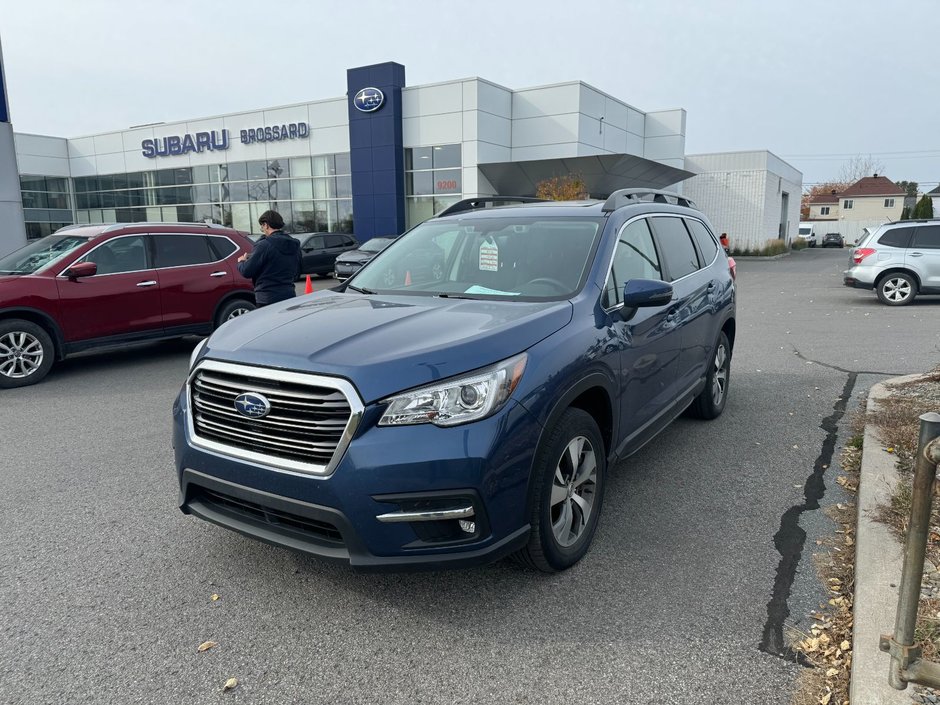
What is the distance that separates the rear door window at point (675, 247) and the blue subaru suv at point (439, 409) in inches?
27.6

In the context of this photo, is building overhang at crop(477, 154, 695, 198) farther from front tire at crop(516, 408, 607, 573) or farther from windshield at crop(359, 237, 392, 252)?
front tire at crop(516, 408, 607, 573)

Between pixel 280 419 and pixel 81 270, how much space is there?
21.6 ft

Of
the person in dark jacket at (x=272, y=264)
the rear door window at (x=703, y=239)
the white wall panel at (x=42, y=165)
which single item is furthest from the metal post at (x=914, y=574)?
the white wall panel at (x=42, y=165)

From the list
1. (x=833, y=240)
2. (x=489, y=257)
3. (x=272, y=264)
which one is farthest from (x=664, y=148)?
(x=489, y=257)

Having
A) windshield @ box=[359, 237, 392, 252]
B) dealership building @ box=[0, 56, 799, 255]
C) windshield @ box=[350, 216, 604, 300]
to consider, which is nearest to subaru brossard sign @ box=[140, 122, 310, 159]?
dealership building @ box=[0, 56, 799, 255]

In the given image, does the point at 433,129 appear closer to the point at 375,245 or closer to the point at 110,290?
the point at 375,245

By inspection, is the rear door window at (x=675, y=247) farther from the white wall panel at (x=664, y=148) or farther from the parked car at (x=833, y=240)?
the parked car at (x=833, y=240)

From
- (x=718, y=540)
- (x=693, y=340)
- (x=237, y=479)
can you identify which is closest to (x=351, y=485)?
(x=237, y=479)

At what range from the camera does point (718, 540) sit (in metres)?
3.82

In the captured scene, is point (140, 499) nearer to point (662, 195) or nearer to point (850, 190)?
point (662, 195)

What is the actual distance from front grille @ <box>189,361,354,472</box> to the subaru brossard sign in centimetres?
3133

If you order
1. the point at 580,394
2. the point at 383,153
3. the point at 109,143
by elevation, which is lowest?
the point at 580,394

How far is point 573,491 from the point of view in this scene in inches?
135

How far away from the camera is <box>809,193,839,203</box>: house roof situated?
93175mm
